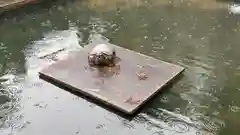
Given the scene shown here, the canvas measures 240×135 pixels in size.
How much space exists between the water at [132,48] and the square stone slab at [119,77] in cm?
10

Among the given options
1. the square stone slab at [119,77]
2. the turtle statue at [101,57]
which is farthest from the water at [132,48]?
the turtle statue at [101,57]

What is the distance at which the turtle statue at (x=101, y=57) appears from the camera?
11.9 ft

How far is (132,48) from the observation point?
4.31 m

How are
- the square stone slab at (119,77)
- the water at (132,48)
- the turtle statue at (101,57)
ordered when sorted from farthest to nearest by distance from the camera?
the turtle statue at (101,57) < the square stone slab at (119,77) < the water at (132,48)

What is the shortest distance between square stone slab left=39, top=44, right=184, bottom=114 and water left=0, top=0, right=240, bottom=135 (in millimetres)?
102

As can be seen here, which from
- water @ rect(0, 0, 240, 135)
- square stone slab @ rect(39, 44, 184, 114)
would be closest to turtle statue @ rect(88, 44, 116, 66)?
square stone slab @ rect(39, 44, 184, 114)

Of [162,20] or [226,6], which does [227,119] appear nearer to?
[162,20]

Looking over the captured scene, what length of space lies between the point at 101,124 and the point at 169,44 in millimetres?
1738

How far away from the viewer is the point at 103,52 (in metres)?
3.63

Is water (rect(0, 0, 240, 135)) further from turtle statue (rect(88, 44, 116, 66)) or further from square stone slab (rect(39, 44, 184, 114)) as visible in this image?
turtle statue (rect(88, 44, 116, 66))

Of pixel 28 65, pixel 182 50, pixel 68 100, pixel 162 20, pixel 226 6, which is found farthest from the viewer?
pixel 226 6

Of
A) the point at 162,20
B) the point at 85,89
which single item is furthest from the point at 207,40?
the point at 85,89

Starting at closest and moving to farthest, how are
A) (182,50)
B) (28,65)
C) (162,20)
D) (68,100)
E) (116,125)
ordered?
1. (116,125)
2. (68,100)
3. (28,65)
4. (182,50)
5. (162,20)

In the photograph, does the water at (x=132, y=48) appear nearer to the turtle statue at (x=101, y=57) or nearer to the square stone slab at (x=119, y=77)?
the square stone slab at (x=119, y=77)
